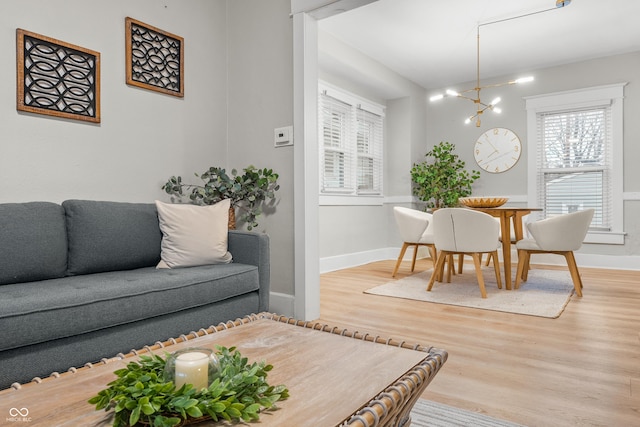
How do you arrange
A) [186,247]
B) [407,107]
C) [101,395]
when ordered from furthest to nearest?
1. [407,107]
2. [186,247]
3. [101,395]

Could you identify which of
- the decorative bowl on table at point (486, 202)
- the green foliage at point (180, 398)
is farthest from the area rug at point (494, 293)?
the green foliage at point (180, 398)

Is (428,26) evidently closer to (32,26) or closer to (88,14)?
(88,14)

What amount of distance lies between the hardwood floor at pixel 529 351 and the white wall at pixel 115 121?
1.59 meters

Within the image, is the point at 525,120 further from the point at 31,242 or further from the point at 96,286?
the point at 31,242

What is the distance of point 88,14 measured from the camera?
2484 mm

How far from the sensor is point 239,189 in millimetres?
2777

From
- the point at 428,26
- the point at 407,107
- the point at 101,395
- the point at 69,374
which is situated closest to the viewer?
the point at 101,395

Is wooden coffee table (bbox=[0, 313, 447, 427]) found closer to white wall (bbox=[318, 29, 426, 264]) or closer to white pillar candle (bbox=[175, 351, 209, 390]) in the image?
white pillar candle (bbox=[175, 351, 209, 390])

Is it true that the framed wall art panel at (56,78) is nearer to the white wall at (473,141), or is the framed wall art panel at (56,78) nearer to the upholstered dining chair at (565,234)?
the white wall at (473,141)

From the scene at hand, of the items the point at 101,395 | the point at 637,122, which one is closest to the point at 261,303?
the point at 101,395

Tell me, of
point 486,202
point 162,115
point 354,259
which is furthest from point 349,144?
point 162,115

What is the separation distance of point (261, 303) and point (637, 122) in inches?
201

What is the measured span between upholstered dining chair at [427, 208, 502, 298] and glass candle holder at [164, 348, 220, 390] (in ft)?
9.74

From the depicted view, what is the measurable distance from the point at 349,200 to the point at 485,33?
240 cm
